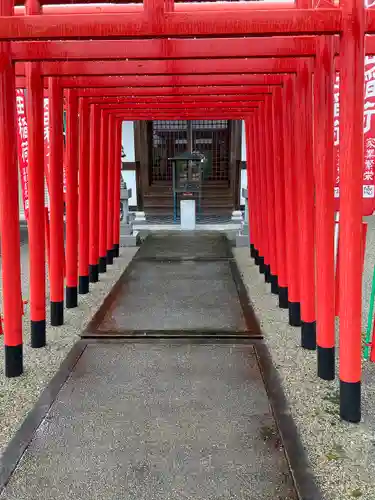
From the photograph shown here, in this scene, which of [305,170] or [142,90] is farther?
[142,90]

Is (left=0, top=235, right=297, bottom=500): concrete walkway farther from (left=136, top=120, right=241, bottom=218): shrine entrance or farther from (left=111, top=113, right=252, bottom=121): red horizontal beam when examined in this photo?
(left=136, top=120, right=241, bottom=218): shrine entrance

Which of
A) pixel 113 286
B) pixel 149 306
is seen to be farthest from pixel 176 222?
pixel 149 306

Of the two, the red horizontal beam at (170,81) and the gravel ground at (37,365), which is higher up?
the red horizontal beam at (170,81)

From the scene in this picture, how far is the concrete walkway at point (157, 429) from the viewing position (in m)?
2.49

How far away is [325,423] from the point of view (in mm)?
3111

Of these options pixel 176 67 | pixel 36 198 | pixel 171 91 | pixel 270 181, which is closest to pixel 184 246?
pixel 270 181

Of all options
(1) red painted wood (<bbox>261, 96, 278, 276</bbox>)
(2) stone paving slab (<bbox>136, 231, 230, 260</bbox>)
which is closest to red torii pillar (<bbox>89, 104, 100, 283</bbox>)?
(2) stone paving slab (<bbox>136, 231, 230, 260</bbox>)

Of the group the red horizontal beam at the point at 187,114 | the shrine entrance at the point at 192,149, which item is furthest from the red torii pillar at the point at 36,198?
the shrine entrance at the point at 192,149

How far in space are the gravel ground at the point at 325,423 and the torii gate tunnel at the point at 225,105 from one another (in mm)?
143

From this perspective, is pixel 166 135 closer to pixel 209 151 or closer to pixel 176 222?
pixel 209 151

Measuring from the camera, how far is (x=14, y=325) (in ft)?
12.6

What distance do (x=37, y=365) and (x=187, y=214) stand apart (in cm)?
1000

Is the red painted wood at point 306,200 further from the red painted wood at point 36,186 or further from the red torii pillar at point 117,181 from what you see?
the red torii pillar at point 117,181

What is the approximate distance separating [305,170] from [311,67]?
0.87 m
